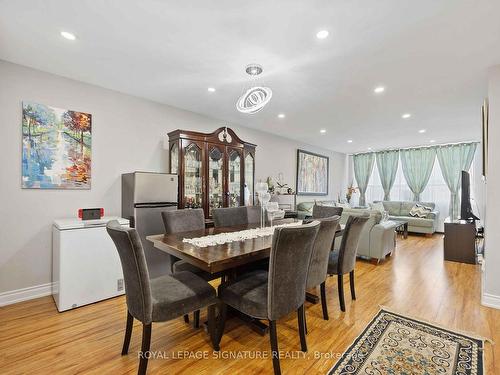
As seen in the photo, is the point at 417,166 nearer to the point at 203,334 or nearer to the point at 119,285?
the point at 203,334

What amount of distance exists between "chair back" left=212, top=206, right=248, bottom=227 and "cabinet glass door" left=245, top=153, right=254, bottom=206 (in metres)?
1.24

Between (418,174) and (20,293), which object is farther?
(418,174)

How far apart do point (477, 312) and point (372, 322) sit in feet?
3.97

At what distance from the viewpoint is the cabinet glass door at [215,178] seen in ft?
12.4

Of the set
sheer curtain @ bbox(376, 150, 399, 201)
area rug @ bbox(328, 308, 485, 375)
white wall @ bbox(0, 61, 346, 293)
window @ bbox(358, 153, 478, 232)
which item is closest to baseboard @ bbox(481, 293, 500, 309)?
area rug @ bbox(328, 308, 485, 375)

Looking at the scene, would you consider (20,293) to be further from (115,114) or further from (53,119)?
(115,114)

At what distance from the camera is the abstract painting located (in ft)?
8.55

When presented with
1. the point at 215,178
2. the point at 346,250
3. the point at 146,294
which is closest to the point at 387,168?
the point at 215,178

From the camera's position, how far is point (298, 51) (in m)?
2.24

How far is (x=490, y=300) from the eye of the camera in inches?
101

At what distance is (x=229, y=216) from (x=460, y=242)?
4142mm

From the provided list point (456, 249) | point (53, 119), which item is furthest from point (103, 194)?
point (456, 249)

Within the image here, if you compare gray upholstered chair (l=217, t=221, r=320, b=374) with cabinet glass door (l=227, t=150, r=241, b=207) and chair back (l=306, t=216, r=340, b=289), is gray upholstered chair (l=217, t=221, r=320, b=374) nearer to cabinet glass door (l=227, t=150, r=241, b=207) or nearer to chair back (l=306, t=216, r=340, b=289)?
chair back (l=306, t=216, r=340, b=289)

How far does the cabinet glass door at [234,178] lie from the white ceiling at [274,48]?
91 cm
